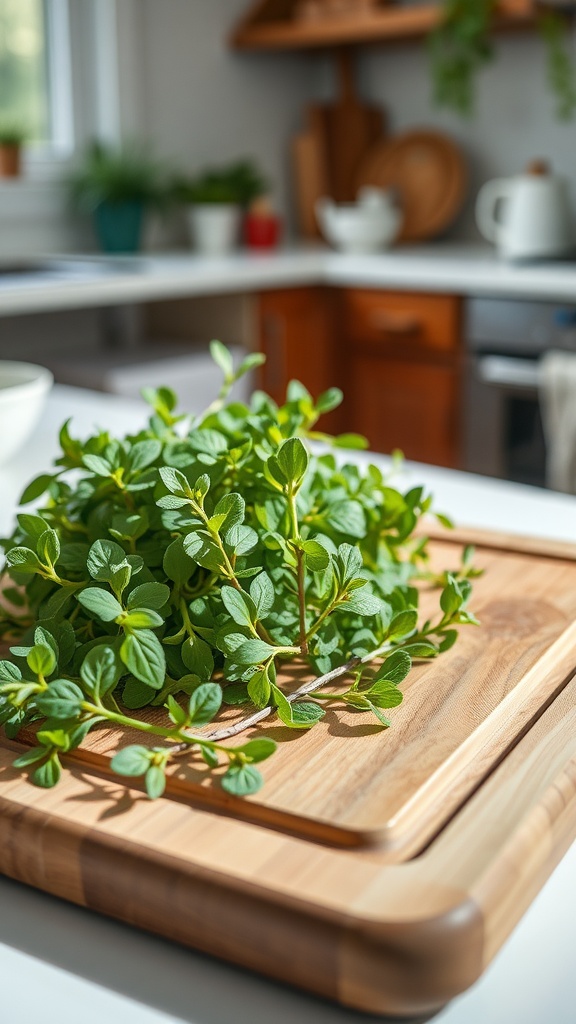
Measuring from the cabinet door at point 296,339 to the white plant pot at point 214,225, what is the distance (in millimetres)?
374

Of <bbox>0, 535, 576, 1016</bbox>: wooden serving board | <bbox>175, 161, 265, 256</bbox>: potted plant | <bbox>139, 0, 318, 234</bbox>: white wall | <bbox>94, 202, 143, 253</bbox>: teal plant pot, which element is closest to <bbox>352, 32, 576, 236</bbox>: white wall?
<bbox>139, 0, 318, 234</bbox>: white wall

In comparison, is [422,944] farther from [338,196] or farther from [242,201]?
[338,196]

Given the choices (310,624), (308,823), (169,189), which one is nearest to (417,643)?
(310,624)

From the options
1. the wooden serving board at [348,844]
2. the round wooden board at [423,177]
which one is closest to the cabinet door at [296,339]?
the round wooden board at [423,177]

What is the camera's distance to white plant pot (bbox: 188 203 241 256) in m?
2.96

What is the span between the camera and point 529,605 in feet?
2.10

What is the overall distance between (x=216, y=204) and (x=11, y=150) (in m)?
0.57

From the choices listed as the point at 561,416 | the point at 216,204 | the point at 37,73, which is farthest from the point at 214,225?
the point at 561,416

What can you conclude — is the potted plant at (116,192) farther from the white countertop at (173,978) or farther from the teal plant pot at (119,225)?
the white countertop at (173,978)

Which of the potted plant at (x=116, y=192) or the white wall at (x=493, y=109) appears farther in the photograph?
the white wall at (x=493, y=109)

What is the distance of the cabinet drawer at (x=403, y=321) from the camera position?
2.57 meters

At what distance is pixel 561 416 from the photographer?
2152mm

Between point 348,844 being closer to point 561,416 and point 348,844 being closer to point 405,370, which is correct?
point 561,416

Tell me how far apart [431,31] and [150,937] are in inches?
115
